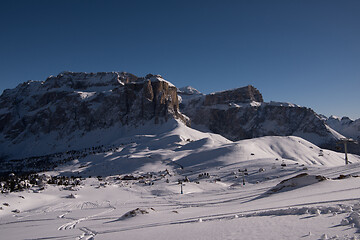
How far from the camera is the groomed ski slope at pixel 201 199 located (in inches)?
401

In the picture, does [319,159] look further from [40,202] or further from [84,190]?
[40,202]

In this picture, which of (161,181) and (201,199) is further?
(161,181)

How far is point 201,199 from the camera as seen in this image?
3027 centimetres

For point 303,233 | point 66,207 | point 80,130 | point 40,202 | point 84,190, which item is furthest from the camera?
point 80,130

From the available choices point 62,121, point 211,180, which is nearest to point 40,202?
point 211,180

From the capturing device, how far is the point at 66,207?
32219 millimetres

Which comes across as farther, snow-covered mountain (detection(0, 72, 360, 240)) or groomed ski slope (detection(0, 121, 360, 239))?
snow-covered mountain (detection(0, 72, 360, 240))

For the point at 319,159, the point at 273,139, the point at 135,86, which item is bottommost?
the point at 319,159

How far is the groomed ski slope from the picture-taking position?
10.2m

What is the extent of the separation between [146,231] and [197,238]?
360cm

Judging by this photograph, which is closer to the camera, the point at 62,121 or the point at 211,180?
the point at 211,180

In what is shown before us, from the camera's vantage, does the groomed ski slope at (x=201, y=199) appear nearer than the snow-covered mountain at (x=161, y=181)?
Yes

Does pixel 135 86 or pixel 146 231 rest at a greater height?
pixel 135 86

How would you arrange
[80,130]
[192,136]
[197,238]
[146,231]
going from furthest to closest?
1. [80,130]
2. [192,136]
3. [146,231]
4. [197,238]
